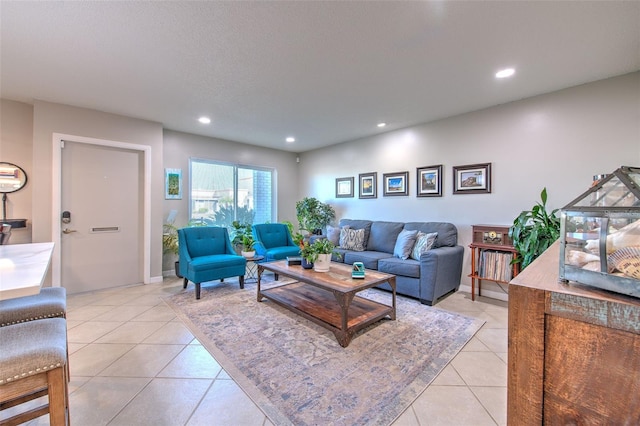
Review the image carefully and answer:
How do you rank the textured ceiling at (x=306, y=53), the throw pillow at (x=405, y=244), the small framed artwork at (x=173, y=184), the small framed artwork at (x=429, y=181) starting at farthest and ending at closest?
the small framed artwork at (x=173, y=184) → the small framed artwork at (x=429, y=181) → the throw pillow at (x=405, y=244) → the textured ceiling at (x=306, y=53)

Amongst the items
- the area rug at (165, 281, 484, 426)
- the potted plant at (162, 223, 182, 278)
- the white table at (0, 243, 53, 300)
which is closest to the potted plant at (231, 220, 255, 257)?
the potted plant at (162, 223, 182, 278)

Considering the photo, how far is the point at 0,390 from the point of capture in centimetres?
96

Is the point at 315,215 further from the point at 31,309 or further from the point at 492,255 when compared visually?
the point at 31,309

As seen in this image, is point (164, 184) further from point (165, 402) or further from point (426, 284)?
point (426, 284)

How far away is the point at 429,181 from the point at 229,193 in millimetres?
3758

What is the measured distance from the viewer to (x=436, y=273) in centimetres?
323

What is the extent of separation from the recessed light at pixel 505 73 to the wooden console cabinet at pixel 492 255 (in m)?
1.70

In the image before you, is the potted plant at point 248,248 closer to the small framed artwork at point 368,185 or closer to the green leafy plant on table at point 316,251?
the green leafy plant on table at point 316,251

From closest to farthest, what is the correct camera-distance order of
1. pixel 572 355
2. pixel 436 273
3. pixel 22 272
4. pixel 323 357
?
pixel 572 355
pixel 22 272
pixel 323 357
pixel 436 273

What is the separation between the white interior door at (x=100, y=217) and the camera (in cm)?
357

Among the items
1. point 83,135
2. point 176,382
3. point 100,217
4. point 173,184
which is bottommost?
point 176,382

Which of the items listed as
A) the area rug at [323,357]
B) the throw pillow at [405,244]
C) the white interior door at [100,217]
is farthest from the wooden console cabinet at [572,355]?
the white interior door at [100,217]

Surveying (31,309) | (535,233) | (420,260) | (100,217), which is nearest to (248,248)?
(100,217)

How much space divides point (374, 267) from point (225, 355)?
228 cm
